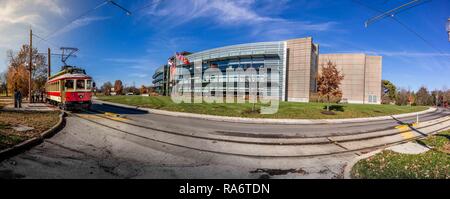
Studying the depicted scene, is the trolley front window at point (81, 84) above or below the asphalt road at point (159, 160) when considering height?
above

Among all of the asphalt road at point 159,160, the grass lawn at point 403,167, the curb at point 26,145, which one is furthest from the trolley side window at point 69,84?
the grass lawn at point 403,167

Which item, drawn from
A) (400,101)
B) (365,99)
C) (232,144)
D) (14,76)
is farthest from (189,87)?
(400,101)

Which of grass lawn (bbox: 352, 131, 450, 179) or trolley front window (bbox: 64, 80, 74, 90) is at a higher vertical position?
trolley front window (bbox: 64, 80, 74, 90)

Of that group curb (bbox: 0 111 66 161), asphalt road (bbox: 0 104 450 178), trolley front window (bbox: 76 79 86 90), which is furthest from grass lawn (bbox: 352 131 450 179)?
trolley front window (bbox: 76 79 86 90)

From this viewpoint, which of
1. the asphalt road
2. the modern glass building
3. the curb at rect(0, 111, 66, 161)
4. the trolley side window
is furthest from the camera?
the modern glass building

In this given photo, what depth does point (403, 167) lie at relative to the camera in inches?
234

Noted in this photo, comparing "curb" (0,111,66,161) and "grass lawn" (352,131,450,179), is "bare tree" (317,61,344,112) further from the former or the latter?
"curb" (0,111,66,161)

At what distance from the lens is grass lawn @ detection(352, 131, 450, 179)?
536 centimetres

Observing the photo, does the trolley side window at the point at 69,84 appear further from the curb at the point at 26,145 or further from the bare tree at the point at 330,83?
the bare tree at the point at 330,83

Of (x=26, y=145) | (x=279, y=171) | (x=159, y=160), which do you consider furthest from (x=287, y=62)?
(x=26, y=145)

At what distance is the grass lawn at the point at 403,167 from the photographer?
5.36 m

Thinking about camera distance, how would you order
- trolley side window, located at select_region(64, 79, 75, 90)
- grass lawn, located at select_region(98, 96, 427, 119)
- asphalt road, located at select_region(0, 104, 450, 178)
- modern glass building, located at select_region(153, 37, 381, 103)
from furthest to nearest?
modern glass building, located at select_region(153, 37, 381, 103), grass lawn, located at select_region(98, 96, 427, 119), trolley side window, located at select_region(64, 79, 75, 90), asphalt road, located at select_region(0, 104, 450, 178)

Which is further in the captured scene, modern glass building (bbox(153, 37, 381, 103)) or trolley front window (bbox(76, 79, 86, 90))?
modern glass building (bbox(153, 37, 381, 103))
